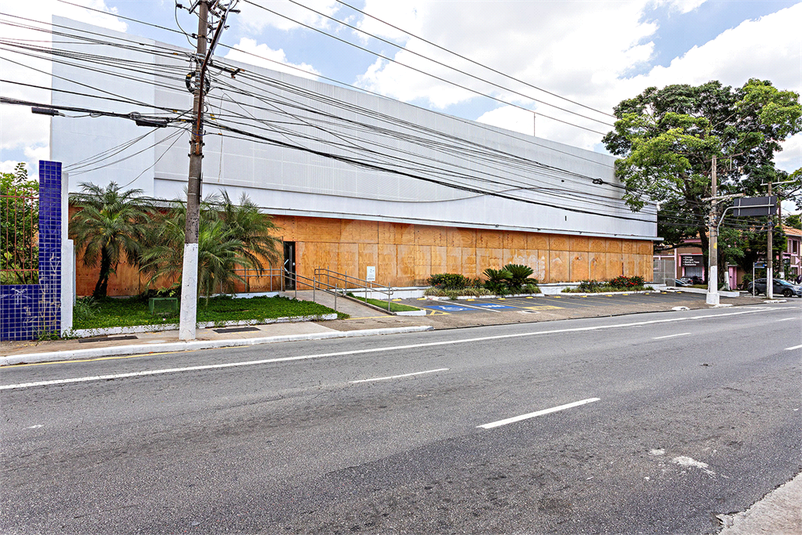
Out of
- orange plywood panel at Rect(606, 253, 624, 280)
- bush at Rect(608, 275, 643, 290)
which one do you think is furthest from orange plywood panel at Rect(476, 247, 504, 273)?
orange plywood panel at Rect(606, 253, 624, 280)

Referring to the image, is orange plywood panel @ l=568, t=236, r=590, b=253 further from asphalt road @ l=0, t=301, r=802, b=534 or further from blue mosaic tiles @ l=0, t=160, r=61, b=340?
blue mosaic tiles @ l=0, t=160, r=61, b=340

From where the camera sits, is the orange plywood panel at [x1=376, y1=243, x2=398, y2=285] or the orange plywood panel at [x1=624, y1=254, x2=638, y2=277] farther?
the orange plywood panel at [x1=624, y1=254, x2=638, y2=277]

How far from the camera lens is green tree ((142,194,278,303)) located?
14.4 metres

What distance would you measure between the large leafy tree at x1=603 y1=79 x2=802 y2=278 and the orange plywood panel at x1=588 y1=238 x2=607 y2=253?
4.19 metres

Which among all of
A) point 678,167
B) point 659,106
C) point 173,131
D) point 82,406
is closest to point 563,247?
point 678,167

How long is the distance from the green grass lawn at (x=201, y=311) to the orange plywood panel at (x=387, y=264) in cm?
721

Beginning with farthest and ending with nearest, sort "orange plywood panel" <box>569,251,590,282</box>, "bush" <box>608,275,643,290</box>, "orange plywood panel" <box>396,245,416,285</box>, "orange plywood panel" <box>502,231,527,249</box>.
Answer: "bush" <box>608,275,643,290</box>
"orange plywood panel" <box>569,251,590,282</box>
"orange plywood panel" <box>502,231,527,249</box>
"orange plywood panel" <box>396,245,416,285</box>

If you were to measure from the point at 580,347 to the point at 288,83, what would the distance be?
61.4ft

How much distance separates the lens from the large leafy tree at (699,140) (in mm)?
34156

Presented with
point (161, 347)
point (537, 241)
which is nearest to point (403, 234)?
point (537, 241)

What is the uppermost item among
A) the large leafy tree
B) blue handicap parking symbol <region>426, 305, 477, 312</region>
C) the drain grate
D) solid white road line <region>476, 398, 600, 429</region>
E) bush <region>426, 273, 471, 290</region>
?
the large leafy tree

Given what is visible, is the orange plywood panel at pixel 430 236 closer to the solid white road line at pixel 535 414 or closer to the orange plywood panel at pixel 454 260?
the orange plywood panel at pixel 454 260

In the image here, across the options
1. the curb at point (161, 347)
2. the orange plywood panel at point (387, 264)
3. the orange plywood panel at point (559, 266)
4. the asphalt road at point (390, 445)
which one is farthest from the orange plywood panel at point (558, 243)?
the asphalt road at point (390, 445)

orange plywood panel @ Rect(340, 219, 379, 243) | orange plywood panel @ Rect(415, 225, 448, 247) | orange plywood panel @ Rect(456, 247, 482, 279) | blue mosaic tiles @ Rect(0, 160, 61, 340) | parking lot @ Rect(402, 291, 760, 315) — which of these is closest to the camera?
blue mosaic tiles @ Rect(0, 160, 61, 340)
